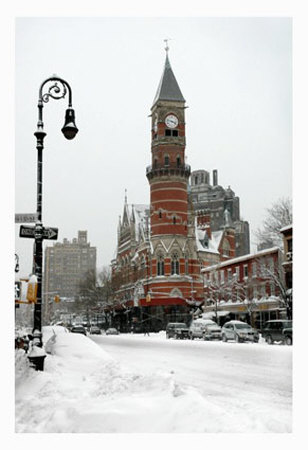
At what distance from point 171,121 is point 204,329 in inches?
468

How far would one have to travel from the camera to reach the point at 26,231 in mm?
8102

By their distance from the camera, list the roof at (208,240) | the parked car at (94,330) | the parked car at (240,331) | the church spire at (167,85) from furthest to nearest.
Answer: the parked car at (94,330) → the parked car at (240,331) → the roof at (208,240) → the church spire at (167,85)

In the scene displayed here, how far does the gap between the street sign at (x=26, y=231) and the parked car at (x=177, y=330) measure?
44.7 ft

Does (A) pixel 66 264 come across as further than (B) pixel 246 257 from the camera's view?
No

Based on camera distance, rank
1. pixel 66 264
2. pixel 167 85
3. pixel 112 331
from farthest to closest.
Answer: pixel 112 331, pixel 66 264, pixel 167 85

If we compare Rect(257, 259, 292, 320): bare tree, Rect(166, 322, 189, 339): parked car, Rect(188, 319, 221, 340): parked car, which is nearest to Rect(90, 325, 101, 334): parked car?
Rect(166, 322, 189, 339): parked car

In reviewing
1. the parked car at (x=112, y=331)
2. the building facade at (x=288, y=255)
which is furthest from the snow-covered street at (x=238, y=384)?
the parked car at (x=112, y=331)

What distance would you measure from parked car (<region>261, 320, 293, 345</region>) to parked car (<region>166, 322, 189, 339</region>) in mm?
4416

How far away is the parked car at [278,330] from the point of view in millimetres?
12711

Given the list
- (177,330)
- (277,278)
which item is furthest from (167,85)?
(177,330)

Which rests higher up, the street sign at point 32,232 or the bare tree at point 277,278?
the street sign at point 32,232

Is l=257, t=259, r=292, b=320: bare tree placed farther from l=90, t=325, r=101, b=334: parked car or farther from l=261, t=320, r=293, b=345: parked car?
l=90, t=325, r=101, b=334: parked car

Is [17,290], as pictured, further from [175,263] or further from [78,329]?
[175,263]

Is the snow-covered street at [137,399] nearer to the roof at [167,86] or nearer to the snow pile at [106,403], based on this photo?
the snow pile at [106,403]
